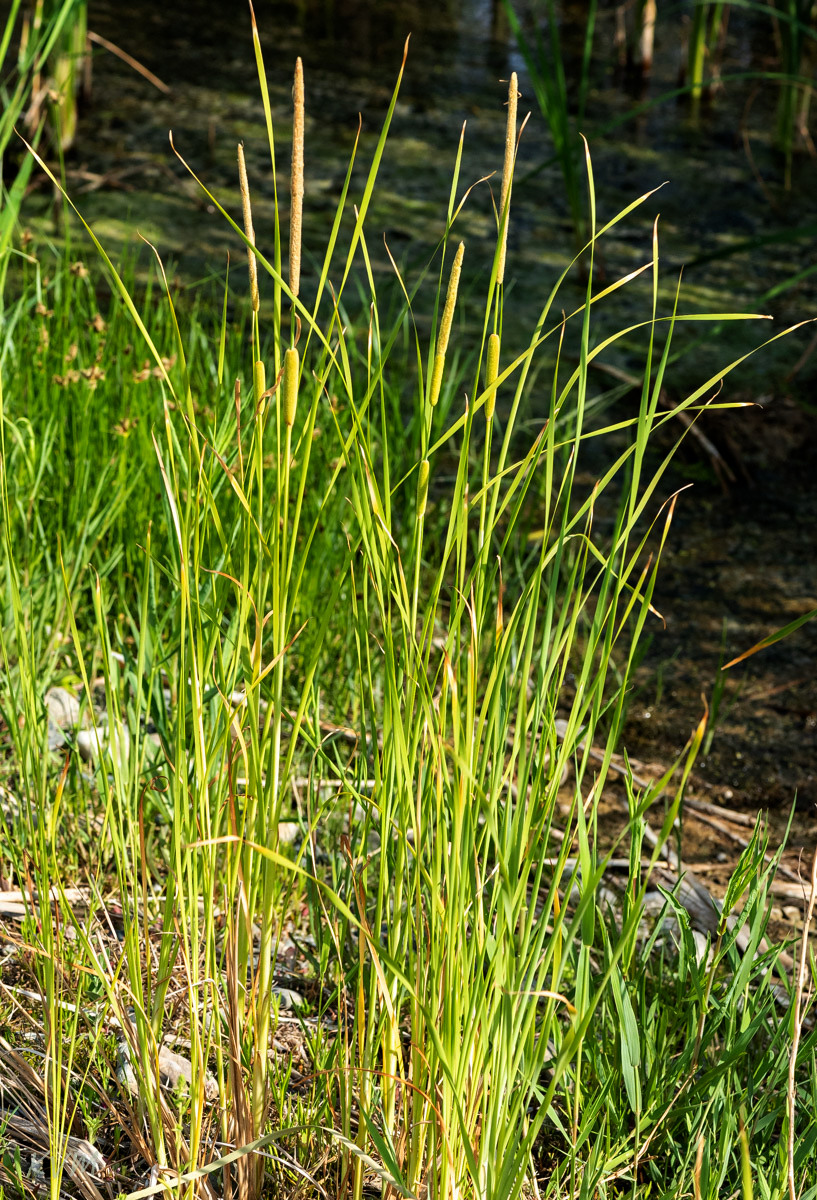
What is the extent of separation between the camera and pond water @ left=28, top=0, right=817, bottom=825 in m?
1.84

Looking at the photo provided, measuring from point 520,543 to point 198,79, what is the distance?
3.03 m

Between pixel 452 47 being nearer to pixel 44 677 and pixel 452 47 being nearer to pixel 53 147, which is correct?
pixel 53 147

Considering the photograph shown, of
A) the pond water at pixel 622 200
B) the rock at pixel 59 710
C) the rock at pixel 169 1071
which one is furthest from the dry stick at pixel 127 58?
the rock at pixel 169 1071

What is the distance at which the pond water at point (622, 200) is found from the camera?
184 centimetres

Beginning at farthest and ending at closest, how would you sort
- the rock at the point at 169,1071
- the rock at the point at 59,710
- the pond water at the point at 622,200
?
the pond water at the point at 622,200, the rock at the point at 59,710, the rock at the point at 169,1071

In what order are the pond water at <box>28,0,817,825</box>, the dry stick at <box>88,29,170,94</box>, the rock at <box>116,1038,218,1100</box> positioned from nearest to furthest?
the rock at <box>116,1038,218,1100</box> < the pond water at <box>28,0,817,825</box> < the dry stick at <box>88,29,170,94</box>

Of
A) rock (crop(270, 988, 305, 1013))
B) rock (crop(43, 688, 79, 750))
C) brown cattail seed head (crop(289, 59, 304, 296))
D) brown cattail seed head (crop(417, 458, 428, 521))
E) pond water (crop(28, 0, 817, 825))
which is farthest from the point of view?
pond water (crop(28, 0, 817, 825))

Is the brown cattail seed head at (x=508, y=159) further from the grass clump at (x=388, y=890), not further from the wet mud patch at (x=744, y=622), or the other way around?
the wet mud patch at (x=744, y=622)

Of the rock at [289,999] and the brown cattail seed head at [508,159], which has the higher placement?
the brown cattail seed head at [508,159]

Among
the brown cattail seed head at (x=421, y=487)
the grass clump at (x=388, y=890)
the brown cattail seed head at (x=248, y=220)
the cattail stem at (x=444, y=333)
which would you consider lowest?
the grass clump at (x=388, y=890)

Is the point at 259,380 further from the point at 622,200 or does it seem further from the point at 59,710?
the point at 622,200

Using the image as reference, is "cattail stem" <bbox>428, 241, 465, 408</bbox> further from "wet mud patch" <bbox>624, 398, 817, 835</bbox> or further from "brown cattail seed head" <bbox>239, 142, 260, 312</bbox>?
"wet mud patch" <bbox>624, 398, 817, 835</bbox>

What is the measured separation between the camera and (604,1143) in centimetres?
88

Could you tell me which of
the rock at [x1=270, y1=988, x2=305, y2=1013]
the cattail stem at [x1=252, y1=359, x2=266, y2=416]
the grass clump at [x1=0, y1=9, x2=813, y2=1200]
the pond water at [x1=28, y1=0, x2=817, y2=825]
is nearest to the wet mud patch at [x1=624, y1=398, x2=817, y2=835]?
the pond water at [x1=28, y1=0, x2=817, y2=825]
